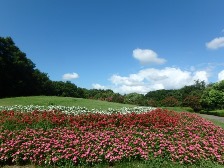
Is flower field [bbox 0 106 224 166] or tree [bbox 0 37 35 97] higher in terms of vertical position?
tree [bbox 0 37 35 97]

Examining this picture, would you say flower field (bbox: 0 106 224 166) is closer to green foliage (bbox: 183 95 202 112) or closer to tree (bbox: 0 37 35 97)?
tree (bbox: 0 37 35 97)

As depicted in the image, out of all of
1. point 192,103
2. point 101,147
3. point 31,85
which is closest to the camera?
point 101,147

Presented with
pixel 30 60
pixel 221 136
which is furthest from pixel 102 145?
pixel 30 60

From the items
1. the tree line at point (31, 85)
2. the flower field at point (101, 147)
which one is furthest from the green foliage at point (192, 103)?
the flower field at point (101, 147)

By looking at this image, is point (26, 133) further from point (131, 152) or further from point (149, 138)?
point (149, 138)

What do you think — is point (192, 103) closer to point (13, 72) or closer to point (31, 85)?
point (31, 85)

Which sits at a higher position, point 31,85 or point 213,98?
point 31,85

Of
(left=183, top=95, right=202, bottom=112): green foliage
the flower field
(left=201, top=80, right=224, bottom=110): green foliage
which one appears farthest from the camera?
(left=201, top=80, right=224, bottom=110): green foliage

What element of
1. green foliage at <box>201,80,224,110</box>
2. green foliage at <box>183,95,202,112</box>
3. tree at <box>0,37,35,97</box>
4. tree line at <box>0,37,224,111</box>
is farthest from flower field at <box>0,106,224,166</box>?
green foliage at <box>201,80,224,110</box>

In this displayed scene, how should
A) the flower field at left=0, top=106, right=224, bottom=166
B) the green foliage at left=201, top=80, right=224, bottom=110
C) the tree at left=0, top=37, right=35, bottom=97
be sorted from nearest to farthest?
the flower field at left=0, top=106, right=224, bottom=166 < the tree at left=0, top=37, right=35, bottom=97 < the green foliage at left=201, top=80, right=224, bottom=110

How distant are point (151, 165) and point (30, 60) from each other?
3894cm

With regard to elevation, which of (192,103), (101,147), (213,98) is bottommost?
(101,147)

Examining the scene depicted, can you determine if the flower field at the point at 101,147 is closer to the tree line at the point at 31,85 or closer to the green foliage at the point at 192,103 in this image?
the tree line at the point at 31,85

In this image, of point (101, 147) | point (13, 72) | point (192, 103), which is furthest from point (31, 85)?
point (101, 147)
